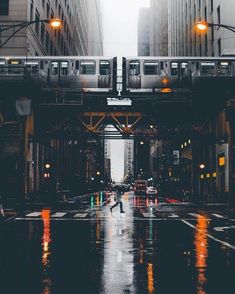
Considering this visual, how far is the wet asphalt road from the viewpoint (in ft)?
27.0

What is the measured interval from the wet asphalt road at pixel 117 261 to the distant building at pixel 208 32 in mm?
34733

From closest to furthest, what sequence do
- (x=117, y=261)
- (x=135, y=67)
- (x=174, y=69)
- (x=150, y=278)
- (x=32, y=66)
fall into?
(x=150, y=278) < (x=117, y=261) < (x=135, y=67) < (x=174, y=69) < (x=32, y=66)

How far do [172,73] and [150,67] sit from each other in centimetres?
199

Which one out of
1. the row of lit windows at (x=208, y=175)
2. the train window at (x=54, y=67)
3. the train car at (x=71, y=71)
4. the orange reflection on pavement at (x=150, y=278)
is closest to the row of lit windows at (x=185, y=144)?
the row of lit windows at (x=208, y=175)

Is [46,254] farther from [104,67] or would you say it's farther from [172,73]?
[172,73]

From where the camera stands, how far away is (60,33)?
75.4m

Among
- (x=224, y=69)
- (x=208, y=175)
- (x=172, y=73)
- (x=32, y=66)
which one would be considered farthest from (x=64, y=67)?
(x=208, y=175)

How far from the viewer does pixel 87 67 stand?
4138cm

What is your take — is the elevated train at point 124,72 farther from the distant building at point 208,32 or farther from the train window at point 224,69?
the distant building at point 208,32

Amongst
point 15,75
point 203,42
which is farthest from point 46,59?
point 203,42

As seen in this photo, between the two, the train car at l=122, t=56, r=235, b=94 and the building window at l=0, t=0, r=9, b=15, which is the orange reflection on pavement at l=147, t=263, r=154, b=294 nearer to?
the train car at l=122, t=56, r=235, b=94

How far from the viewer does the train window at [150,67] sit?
134ft

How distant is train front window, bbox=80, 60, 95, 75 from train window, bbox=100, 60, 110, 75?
0.68m

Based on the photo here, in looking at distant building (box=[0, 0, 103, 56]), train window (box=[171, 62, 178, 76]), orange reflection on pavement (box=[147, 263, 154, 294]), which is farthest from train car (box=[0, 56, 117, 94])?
orange reflection on pavement (box=[147, 263, 154, 294])
